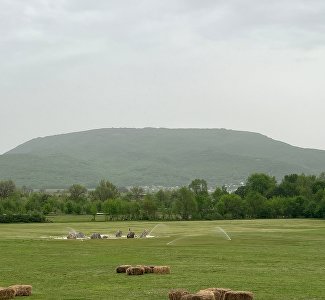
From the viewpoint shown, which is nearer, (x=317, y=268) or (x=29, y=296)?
(x=29, y=296)

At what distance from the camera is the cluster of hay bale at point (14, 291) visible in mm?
26922

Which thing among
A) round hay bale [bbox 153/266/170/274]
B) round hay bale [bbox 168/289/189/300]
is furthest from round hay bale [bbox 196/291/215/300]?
round hay bale [bbox 153/266/170/274]

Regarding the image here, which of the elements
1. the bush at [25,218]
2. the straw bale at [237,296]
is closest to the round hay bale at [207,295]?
the straw bale at [237,296]

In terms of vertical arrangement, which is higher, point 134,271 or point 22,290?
point 134,271

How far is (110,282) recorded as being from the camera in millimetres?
33125

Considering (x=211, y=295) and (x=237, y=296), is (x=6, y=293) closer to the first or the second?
(x=211, y=295)

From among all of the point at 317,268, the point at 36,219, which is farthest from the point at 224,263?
the point at 36,219

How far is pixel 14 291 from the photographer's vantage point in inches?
1094

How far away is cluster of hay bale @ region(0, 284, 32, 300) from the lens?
88.3 ft

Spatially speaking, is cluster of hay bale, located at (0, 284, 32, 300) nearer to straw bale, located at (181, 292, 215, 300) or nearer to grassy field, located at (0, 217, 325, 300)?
grassy field, located at (0, 217, 325, 300)

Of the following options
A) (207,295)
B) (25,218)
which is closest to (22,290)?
(207,295)

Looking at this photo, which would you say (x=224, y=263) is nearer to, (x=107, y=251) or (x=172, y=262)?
(x=172, y=262)

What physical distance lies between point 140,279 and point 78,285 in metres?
3.54

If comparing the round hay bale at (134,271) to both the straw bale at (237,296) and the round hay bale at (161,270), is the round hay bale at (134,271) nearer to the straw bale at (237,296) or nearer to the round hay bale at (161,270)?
the round hay bale at (161,270)
